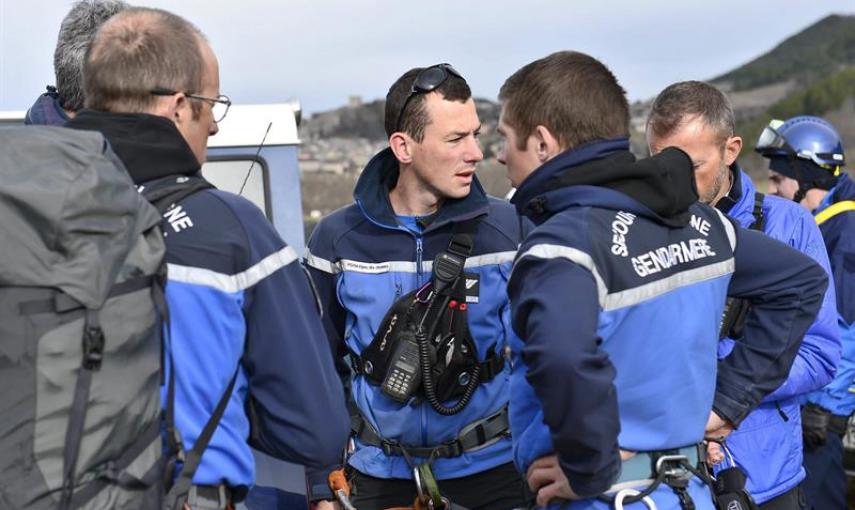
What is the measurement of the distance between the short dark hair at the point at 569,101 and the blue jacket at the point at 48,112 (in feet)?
4.95

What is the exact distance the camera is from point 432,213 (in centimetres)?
403

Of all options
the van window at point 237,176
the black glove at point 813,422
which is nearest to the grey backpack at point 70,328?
the van window at point 237,176

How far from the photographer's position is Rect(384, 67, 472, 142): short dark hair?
405 centimetres

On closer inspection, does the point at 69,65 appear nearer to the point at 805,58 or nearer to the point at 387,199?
the point at 387,199

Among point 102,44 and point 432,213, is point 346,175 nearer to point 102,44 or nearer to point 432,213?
point 432,213

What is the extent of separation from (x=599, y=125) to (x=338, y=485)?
1529 millimetres

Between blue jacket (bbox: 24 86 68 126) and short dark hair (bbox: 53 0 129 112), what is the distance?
29mm

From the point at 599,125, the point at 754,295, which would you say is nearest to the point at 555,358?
the point at 599,125

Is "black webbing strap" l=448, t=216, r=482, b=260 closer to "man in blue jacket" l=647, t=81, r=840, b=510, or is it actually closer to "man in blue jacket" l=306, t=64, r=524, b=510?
"man in blue jacket" l=306, t=64, r=524, b=510

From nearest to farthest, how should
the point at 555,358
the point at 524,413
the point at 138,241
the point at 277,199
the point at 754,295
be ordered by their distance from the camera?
the point at 138,241, the point at 555,358, the point at 524,413, the point at 754,295, the point at 277,199

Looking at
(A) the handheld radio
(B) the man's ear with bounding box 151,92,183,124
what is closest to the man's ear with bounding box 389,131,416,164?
(A) the handheld radio

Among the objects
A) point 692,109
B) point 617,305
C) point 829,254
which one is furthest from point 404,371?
point 829,254

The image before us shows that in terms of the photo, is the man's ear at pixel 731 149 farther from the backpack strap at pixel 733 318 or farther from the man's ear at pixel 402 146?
the man's ear at pixel 402 146

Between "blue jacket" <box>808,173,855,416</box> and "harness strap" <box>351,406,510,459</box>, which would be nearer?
"harness strap" <box>351,406,510,459</box>
